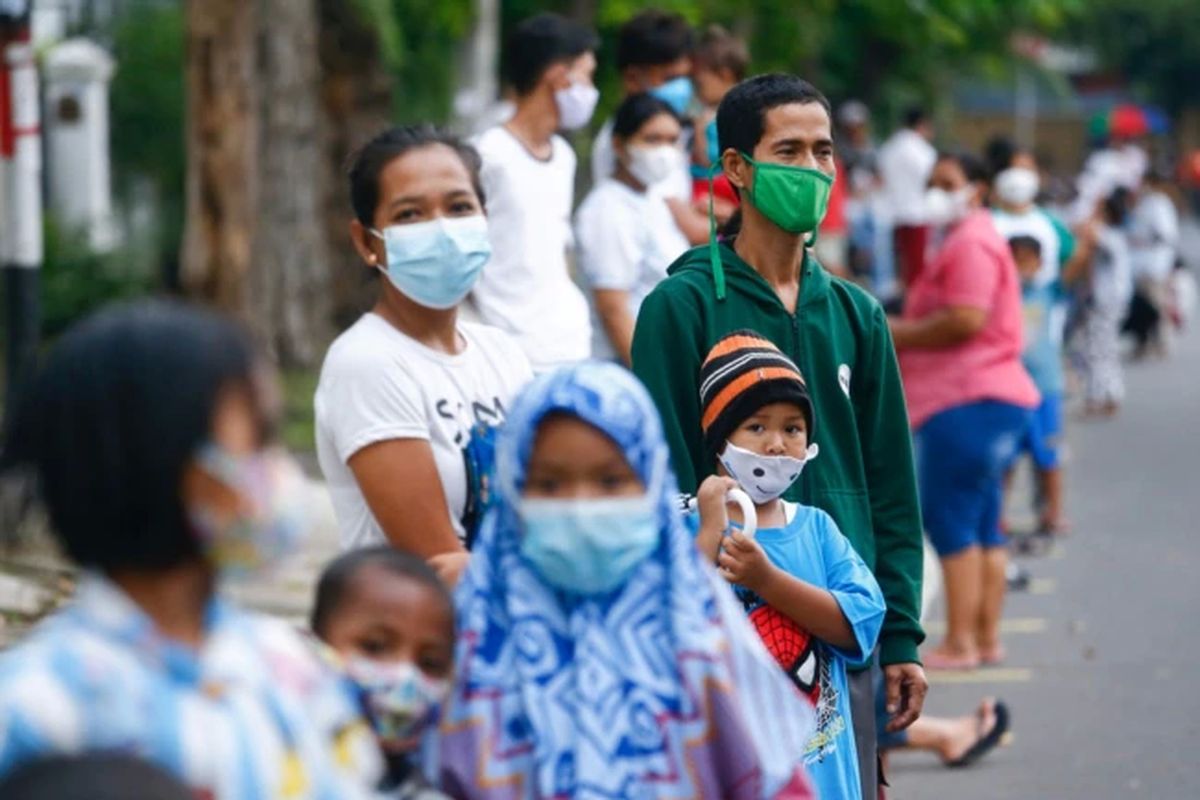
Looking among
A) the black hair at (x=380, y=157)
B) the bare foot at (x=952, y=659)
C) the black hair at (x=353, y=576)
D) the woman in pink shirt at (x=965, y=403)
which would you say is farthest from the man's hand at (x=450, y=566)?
the bare foot at (x=952, y=659)

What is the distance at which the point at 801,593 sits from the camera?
4125mm

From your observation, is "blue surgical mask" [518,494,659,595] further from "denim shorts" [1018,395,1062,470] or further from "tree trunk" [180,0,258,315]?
"tree trunk" [180,0,258,315]

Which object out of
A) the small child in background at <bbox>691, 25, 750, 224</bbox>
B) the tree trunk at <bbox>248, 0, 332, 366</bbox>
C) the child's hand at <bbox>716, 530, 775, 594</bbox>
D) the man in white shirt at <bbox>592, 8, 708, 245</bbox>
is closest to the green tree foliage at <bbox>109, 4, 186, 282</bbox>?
the tree trunk at <bbox>248, 0, 332, 366</bbox>

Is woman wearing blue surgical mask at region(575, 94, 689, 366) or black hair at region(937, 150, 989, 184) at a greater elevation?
black hair at region(937, 150, 989, 184)

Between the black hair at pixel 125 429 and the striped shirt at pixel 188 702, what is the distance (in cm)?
7

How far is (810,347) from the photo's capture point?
469 centimetres

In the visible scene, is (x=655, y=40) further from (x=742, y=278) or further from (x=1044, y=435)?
(x=742, y=278)

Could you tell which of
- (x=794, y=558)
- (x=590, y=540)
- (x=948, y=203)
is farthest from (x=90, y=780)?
(x=948, y=203)

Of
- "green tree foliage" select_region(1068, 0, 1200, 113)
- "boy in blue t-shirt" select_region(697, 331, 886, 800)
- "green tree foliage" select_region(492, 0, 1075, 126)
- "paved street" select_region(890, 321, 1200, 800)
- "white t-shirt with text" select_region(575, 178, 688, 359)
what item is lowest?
"paved street" select_region(890, 321, 1200, 800)

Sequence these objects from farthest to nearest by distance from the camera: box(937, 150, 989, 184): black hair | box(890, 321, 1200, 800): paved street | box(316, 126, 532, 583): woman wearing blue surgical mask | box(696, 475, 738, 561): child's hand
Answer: box(937, 150, 989, 184): black hair < box(890, 321, 1200, 800): paved street < box(316, 126, 532, 583): woman wearing blue surgical mask < box(696, 475, 738, 561): child's hand

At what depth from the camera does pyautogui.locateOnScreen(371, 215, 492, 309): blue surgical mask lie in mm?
4324

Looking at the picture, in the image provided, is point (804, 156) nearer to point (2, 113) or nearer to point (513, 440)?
point (513, 440)

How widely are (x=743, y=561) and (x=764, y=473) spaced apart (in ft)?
0.98

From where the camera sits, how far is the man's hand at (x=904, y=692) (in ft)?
15.5
